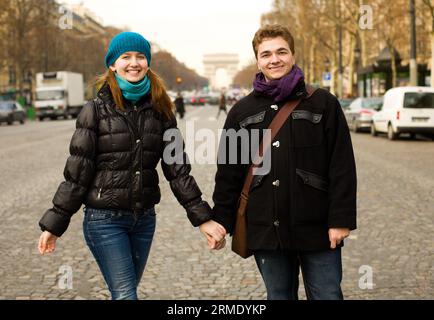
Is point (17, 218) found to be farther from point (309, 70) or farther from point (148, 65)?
point (309, 70)

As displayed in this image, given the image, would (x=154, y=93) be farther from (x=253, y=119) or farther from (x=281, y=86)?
(x=281, y=86)

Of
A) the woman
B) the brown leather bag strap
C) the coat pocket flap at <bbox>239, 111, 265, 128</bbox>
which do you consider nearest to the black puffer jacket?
the woman

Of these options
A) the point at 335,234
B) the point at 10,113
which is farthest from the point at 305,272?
the point at 10,113

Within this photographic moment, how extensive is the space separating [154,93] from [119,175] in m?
0.46

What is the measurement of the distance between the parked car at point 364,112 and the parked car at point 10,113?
21.3 m

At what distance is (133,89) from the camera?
3.44 metres

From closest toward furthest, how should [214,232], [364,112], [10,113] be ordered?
[214,232]
[364,112]
[10,113]

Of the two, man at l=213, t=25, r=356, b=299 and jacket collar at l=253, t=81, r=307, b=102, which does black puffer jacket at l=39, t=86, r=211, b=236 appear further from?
jacket collar at l=253, t=81, r=307, b=102

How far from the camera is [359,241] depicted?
6.88 meters

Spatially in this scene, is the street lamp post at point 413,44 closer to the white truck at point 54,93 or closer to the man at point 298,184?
the man at point 298,184

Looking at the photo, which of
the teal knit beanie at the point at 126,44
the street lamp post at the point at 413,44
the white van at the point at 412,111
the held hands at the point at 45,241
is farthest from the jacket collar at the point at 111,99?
the street lamp post at the point at 413,44

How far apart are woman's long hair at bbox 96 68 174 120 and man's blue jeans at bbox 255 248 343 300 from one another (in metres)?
0.87

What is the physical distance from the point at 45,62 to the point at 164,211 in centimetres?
5165

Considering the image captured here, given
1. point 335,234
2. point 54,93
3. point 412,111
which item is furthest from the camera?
point 54,93
